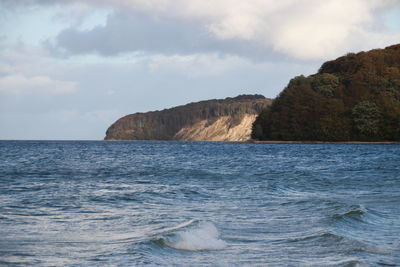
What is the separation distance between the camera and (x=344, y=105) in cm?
14500

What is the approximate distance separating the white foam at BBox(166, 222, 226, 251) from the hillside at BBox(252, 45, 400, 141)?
12283 centimetres

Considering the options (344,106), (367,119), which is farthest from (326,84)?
(367,119)

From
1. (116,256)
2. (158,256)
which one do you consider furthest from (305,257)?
(116,256)

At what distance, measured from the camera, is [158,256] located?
1045 cm

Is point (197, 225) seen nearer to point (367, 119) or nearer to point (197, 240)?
point (197, 240)

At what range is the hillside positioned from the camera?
436ft

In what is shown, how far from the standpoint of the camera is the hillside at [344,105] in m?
133

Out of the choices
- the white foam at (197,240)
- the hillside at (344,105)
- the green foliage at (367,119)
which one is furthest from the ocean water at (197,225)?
the hillside at (344,105)

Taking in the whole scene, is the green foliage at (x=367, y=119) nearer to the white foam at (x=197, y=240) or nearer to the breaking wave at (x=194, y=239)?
the breaking wave at (x=194, y=239)

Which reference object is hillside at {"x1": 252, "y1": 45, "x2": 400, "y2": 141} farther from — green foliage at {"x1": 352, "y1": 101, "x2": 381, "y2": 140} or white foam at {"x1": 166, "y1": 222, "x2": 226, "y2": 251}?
white foam at {"x1": 166, "y1": 222, "x2": 226, "y2": 251}

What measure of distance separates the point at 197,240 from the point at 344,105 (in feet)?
454

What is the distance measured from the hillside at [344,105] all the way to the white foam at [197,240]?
4836 inches

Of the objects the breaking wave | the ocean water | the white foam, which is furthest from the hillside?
the white foam

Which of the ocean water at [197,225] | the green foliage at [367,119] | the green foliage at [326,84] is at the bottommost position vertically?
the ocean water at [197,225]
